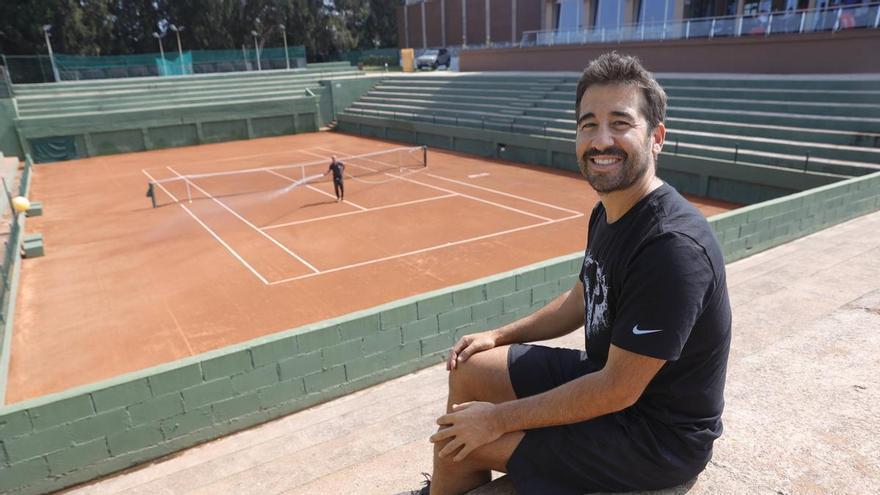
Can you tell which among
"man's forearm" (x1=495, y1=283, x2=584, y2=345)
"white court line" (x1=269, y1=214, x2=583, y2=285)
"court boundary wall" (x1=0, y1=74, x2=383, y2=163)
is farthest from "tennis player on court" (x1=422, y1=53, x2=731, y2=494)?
"court boundary wall" (x1=0, y1=74, x2=383, y2=163)

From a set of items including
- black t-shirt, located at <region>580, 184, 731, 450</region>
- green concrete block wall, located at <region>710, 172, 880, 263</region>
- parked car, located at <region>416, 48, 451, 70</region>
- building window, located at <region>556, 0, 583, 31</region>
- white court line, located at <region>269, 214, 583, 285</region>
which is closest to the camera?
black t-shirt, located at <region>580, 184, 731, 450</region>

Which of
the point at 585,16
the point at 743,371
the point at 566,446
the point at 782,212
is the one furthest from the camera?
the point at 585,16

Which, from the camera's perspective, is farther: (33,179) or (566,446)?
(33,179)

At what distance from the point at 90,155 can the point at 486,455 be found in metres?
36.1

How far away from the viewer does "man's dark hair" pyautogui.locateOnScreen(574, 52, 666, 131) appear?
7.47 feet

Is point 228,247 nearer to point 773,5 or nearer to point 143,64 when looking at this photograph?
point 773,5

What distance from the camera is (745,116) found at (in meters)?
21.7

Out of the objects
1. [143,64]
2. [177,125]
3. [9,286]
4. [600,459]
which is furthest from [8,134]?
[600,459]

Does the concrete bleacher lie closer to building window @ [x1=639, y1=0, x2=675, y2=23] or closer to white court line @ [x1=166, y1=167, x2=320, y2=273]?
building window @ [x1=639, y1=0, x2=675, y2=23]

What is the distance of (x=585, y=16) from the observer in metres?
39.1

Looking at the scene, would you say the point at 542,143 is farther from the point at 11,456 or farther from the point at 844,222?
the point at 11,456

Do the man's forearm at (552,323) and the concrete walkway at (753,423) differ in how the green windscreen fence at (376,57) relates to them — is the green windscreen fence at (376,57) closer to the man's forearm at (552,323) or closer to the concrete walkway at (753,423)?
the concrete walkway at (753,423)

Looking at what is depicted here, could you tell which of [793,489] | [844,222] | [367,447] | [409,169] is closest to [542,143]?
[409,169]

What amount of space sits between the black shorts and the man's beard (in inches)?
37.6
